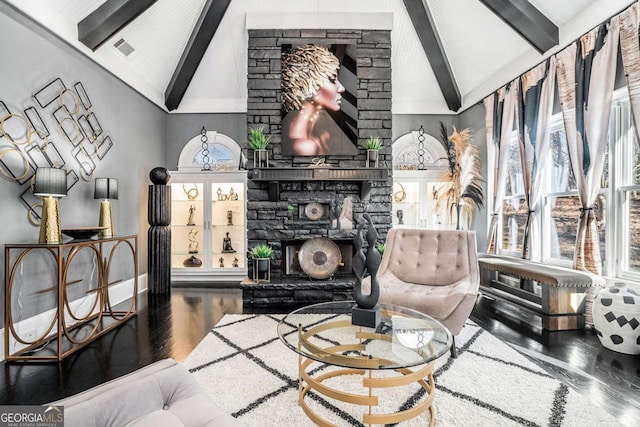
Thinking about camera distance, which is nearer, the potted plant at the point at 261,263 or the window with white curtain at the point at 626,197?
the window with white curtain at the point at 626,197

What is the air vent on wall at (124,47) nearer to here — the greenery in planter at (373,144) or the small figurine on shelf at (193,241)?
the small figurine on shelf at (193,241)

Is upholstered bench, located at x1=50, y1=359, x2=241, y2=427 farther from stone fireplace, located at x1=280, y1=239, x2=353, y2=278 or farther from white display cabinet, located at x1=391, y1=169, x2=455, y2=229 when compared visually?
white display cabinet, located at x1=391, y1=169, x2=455, y2=229

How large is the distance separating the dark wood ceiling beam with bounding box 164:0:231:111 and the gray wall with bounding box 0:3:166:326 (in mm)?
337

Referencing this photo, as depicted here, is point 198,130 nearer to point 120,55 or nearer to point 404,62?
point 120,55

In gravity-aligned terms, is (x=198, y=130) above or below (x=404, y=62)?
below

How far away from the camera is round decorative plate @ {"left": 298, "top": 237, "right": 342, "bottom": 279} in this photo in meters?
3.94

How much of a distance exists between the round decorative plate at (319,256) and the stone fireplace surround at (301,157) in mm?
103

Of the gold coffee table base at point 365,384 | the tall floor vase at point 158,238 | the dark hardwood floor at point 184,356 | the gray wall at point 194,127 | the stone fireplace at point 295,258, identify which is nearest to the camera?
the gold coffee table base at point 365,384

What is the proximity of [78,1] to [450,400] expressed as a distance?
433 centimetres

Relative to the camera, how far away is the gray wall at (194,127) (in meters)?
5.29

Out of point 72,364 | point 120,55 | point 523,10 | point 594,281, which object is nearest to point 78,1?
point 120,55

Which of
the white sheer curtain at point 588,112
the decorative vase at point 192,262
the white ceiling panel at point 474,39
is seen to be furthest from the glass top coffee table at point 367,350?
the white ceiling panel at point 474,39

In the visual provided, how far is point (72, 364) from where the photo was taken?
7.66 ft
